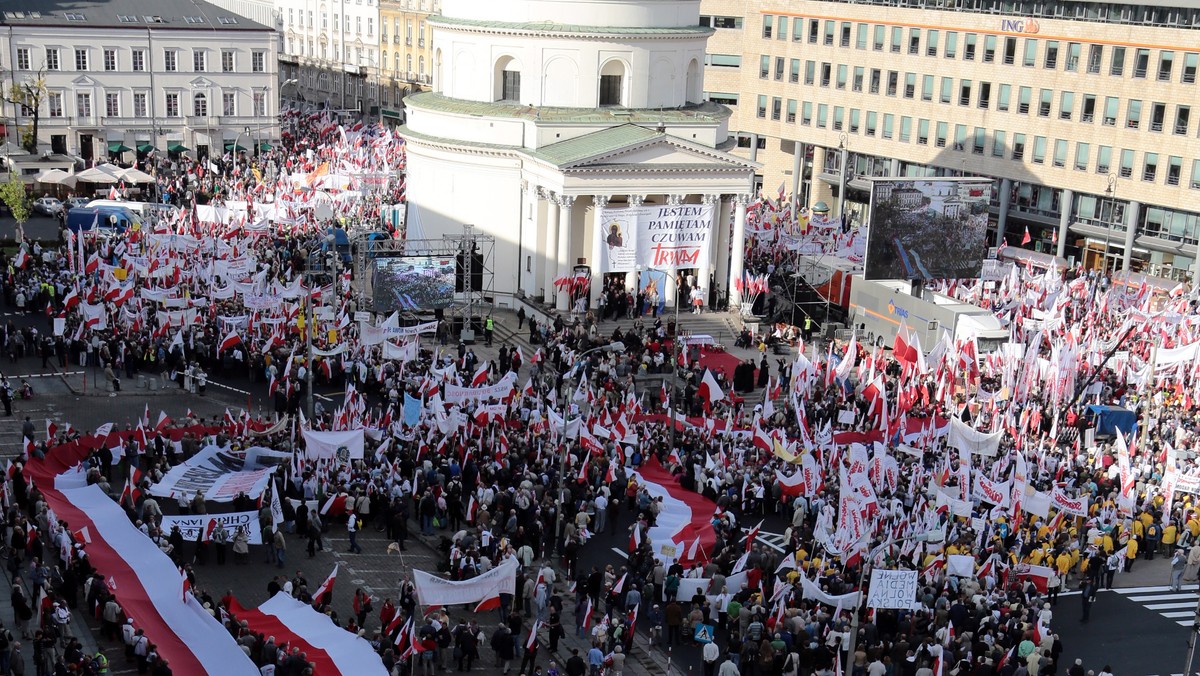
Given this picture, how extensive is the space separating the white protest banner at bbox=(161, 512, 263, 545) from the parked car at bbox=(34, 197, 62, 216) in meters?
51.2

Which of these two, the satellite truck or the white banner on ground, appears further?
the satellite truck

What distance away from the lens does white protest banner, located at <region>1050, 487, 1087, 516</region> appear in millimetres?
36750

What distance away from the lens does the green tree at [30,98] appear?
89206 mm

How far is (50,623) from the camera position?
1123 inches

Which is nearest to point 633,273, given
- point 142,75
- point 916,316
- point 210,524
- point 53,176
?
point 916,316

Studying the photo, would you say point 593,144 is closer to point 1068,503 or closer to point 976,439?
point 976,439

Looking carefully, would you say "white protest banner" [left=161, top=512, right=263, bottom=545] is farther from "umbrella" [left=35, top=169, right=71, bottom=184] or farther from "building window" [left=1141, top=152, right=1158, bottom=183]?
"building window" [left=1141, top=152, right=1158, bottom=183]

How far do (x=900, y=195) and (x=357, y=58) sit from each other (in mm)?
92642

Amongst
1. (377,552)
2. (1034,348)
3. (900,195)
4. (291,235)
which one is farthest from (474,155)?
(377,552)

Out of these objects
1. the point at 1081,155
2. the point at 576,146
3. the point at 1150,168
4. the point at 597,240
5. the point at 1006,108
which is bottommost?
the point at 597,240

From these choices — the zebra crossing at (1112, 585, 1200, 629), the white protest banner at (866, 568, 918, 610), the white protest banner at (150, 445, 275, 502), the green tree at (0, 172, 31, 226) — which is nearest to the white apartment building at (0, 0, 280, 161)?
the green tree at (0, 172, 31, 226)

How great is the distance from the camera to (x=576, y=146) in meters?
63.9

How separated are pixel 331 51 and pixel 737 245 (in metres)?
90.0

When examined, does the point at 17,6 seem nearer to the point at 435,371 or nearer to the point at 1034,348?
the point at 435,371
